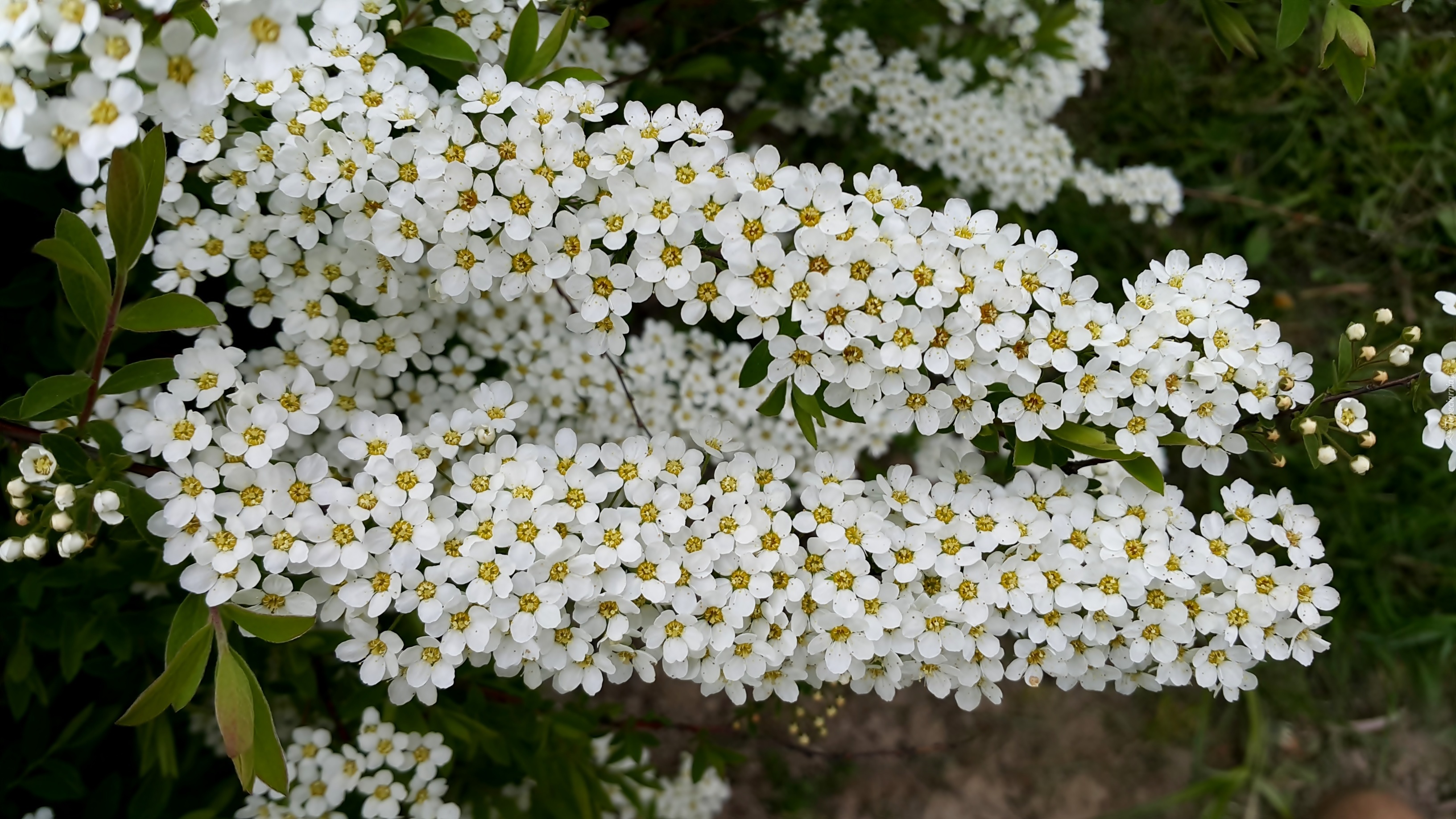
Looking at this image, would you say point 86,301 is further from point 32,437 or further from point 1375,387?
point 1375,387

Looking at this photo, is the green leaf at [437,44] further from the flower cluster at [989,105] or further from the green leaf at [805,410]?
the flower cluster at [989,105]

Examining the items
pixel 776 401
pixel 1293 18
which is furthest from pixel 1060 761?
pixel 1293 18

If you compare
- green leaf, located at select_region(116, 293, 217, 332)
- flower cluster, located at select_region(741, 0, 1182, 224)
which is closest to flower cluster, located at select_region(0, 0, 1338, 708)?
green leaf, located at select_region(116, 293, 217, 332)

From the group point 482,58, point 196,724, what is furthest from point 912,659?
point 196,724

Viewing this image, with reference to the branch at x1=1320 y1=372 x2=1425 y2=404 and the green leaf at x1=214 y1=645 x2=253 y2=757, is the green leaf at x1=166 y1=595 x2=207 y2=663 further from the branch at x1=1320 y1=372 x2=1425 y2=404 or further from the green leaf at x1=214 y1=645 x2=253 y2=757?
the branch at x1=1320 y1=372 x2=1425 y2=404

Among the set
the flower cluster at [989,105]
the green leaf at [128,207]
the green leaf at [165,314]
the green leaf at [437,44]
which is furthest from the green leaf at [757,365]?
the flower cluster at [989,105]

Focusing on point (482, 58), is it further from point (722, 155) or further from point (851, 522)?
A: point (851, 522)
